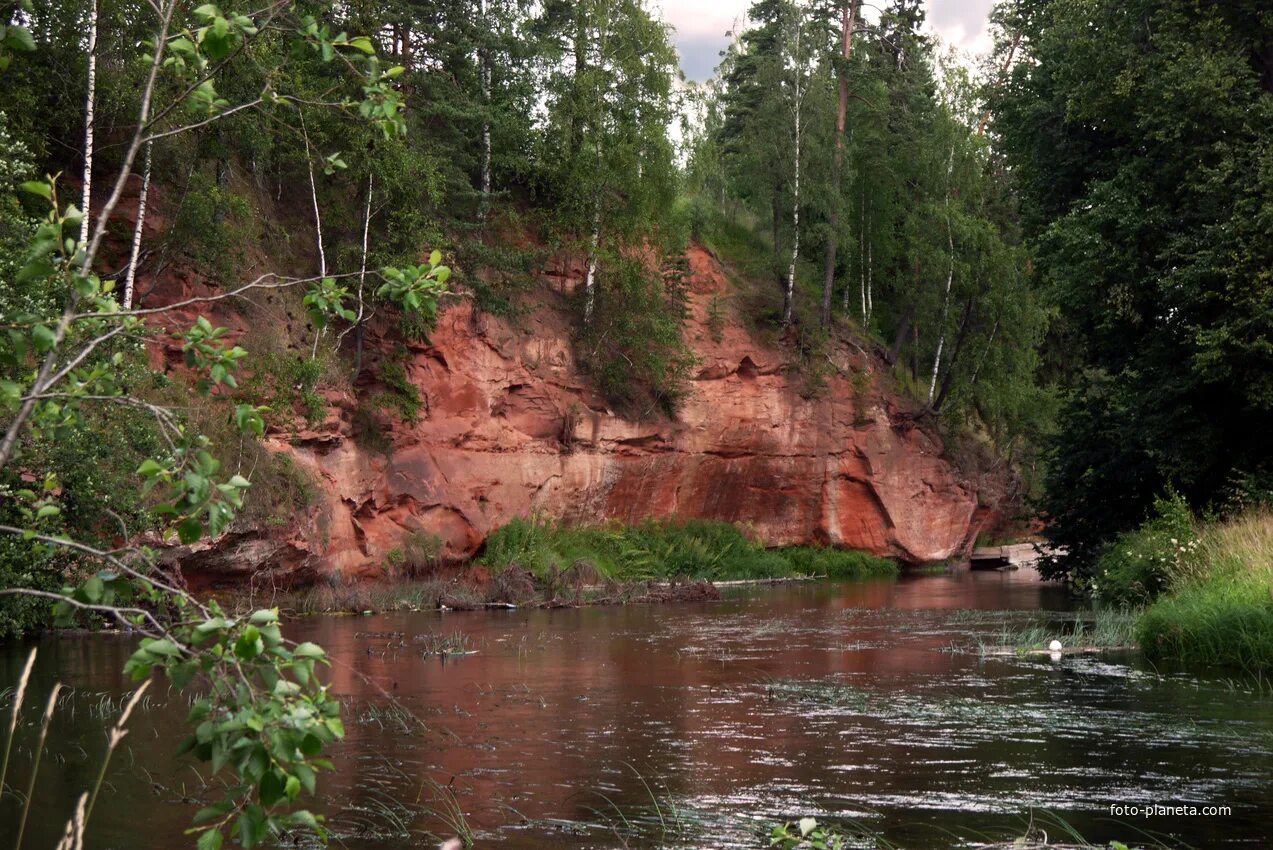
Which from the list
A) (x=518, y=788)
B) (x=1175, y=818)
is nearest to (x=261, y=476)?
(x=518, y=788)

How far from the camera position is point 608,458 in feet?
128

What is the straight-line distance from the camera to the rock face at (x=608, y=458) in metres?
31.5

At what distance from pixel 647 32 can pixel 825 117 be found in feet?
27.6

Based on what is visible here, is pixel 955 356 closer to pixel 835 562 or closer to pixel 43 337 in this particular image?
pixel 835 562

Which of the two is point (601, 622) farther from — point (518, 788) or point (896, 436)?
point (896, 436)

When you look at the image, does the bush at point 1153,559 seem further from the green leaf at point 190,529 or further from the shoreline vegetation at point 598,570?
the green leaf at point 190,529

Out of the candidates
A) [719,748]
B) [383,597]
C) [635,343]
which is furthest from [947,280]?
[719,748]

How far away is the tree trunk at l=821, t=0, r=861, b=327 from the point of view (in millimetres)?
45094

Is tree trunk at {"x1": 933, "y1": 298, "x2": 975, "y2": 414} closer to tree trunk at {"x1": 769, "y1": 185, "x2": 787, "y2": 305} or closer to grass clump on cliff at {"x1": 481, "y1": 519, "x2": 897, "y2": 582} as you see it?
grass clump on cliff at {"x1": 481, "y1": 519, "x2": 897, "y2": 582}

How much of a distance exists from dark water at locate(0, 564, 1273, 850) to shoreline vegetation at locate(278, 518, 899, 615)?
920 cm

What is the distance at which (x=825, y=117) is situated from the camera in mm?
45062

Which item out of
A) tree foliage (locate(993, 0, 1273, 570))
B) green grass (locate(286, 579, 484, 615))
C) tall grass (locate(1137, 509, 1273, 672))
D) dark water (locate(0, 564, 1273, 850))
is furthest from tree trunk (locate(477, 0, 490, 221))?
tall grass (locate(1137, 509, 1273, 672))

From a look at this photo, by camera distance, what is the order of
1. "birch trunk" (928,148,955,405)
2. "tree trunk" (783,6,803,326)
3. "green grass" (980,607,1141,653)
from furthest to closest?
"birch trunk" (928,148,955,405) → "tree trunk" (783,6,803,326) → "green grass" (980,607,1141,653)

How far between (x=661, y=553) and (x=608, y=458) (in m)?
3.60
